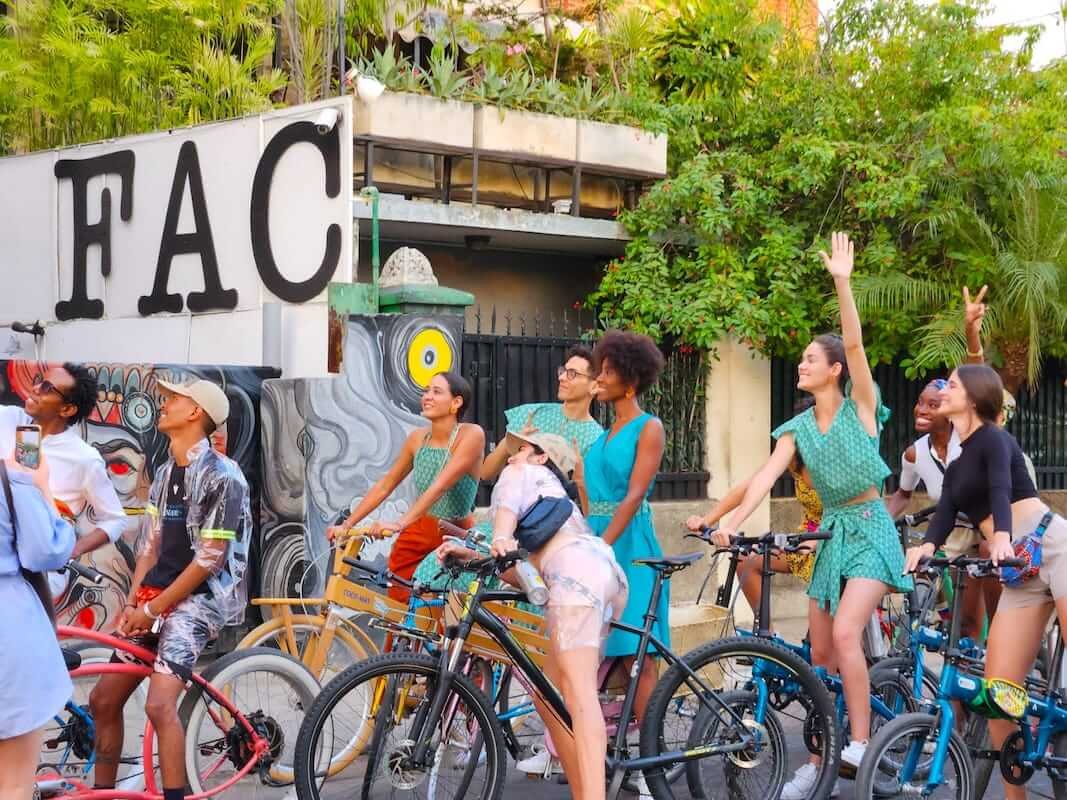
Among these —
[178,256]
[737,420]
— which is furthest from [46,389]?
[737,420]

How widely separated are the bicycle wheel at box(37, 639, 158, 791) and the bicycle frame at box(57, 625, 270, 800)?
0.09m

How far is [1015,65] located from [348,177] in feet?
24.9

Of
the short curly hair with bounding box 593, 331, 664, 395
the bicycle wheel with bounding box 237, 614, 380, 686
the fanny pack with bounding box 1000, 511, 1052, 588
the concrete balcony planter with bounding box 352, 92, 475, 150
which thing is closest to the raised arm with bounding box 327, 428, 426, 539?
the bicycle wheel with bounding box 237, 614, 380, 686

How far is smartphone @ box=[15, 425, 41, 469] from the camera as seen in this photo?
4.35 m

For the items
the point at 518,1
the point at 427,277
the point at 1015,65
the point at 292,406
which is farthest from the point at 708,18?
the point at 292,406

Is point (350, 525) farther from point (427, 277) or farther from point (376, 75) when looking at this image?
point (376, 75)

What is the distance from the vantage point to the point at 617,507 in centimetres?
658

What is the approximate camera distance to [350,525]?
272 inches

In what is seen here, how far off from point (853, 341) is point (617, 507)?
1.33 m

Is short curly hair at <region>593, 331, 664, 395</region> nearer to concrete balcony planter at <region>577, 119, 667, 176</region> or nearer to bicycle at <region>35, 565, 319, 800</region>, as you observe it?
bicycle at <region>35, 565, 319, 800</region>

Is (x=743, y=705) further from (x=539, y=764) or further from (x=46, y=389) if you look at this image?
(x=46, y=389)

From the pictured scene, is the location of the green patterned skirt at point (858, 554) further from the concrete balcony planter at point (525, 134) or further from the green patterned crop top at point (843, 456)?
the concrete balcony planter at point (525, 134)

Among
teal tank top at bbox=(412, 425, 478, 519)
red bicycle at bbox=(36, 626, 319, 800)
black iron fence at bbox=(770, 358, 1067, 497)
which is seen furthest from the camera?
black iron fence at bbox=(770, 358, 1067, 497)

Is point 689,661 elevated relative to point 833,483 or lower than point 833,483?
lower
